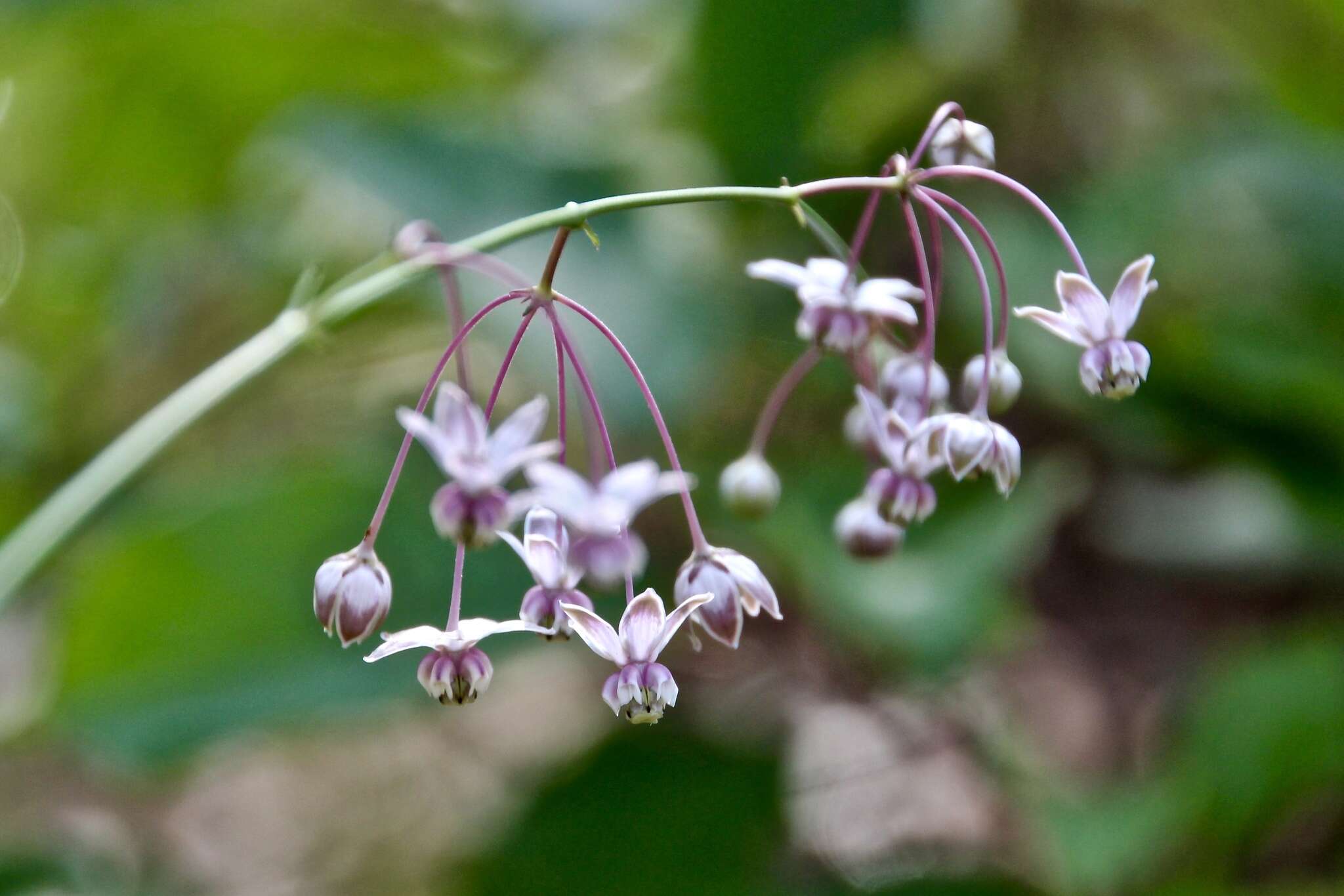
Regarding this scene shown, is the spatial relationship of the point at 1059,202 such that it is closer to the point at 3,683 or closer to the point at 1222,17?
the point at 1222,17

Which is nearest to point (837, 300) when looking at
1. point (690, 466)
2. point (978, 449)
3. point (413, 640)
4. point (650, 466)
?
point (978, 449)

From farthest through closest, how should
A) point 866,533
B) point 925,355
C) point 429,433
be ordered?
point 866,533, point 925,355, point 429,433

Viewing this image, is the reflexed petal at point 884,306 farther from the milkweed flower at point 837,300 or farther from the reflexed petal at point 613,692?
the reflexed petal at point 613,692

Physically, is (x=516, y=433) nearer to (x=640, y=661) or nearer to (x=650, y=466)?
(x=650, y=466)

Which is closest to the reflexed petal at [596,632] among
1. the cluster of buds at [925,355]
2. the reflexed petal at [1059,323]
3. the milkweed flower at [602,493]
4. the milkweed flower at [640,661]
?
the milkweed flower at [640,661]

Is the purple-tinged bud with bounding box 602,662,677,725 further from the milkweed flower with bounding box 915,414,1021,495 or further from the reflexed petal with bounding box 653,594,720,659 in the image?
the milkweed flower with bounding box 915,414,1021,495

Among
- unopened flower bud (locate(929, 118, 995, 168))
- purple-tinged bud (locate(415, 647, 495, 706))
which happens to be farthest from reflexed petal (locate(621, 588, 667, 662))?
unopened flower bud (locate(929, 118, 995, 168))

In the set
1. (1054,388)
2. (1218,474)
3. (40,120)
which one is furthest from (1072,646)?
(40,120)
